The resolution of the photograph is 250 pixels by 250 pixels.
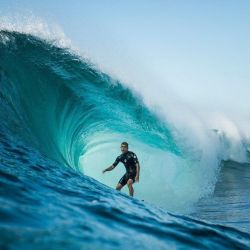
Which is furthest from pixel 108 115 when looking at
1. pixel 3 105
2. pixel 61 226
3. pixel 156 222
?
pixel 61 226

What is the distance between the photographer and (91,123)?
39.6ft

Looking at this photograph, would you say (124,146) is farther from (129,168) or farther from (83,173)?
(83,173)

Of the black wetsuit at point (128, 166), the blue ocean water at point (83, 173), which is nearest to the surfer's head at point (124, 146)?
the black wetsuit at point (128, 166)

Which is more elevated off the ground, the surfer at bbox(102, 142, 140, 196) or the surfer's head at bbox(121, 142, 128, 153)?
the surfer's head at bbox(121, 142, 128, 153)

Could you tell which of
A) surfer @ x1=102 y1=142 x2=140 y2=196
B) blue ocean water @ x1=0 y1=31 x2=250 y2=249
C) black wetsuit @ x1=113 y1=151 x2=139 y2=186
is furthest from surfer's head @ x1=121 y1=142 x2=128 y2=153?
blue ocean water @ x1=0 y1=31 x2=250 y2=249

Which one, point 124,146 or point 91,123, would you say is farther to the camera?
point 91,123

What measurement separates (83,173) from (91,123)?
353cm

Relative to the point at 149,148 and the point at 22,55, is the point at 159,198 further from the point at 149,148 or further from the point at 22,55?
the point at 149,148

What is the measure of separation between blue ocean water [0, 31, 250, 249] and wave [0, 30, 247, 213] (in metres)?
0.03

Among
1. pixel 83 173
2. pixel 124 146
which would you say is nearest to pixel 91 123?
pixel 83 173

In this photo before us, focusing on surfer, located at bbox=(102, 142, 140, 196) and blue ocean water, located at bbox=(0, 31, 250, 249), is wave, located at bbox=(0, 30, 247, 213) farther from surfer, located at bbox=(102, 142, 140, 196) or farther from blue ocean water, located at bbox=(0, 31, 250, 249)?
surfer, located at bbox=(102, 142, 140, 196)

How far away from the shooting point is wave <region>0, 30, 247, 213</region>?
23.2 ft

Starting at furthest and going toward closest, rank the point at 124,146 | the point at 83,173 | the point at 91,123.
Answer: the point at 91,123, the point at 83,173, the point at 124,146

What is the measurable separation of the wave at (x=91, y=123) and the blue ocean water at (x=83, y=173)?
0.10 ft
